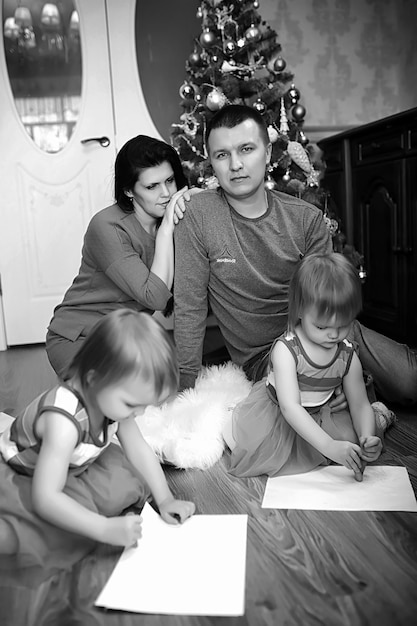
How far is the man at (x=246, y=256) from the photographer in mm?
1909

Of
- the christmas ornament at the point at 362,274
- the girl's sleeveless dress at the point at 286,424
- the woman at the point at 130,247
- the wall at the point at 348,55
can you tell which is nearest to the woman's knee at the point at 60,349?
the woman at the point at 130,247

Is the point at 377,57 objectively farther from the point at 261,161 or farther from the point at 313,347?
the point at 313,347

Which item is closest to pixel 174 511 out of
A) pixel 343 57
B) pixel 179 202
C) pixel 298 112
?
pixel 179 202

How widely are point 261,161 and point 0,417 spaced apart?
3.76ft

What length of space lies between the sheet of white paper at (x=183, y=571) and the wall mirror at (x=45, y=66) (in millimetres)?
2491

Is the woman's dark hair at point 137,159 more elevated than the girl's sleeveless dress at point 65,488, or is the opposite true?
the woman's dark hair at point 137,159

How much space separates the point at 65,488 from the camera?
1.23 metres

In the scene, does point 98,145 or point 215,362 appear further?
point 98,145

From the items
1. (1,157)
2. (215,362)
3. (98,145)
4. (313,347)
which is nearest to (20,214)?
(1,157)

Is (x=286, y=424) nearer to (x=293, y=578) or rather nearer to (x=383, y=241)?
(x=293, y=578)

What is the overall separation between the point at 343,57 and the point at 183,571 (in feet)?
10.8

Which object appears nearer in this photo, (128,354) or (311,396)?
(128,354)

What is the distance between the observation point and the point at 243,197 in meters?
1.95

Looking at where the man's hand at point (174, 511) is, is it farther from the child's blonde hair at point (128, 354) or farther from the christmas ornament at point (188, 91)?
the christmas ornament at point (188, 91)
